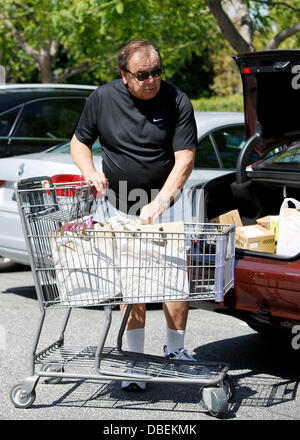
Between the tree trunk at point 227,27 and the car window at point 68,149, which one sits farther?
the tree trunk at point 227,27

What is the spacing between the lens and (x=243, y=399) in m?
3.99

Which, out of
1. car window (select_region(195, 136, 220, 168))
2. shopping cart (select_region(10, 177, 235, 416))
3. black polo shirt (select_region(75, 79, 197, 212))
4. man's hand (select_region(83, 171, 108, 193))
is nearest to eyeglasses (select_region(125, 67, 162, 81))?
black polo shirt (select_region(75, 79, 197, 212))

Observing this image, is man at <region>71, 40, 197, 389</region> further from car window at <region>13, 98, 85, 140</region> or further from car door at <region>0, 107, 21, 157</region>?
car window at <region>13, 98, 85, 140</region>

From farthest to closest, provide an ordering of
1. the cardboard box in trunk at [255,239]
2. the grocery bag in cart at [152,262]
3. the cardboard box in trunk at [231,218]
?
the cardboard box in trunk at [231,218]
the cardboard box in trunk at [255,239]
the grocery bag in cart at [152,262]

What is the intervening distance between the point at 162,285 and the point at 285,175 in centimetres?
148

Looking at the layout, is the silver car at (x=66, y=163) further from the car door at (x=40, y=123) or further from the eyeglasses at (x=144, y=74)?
the eyeglasses at (x=144, y=74)

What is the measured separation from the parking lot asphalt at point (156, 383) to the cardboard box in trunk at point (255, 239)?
0.84 metres

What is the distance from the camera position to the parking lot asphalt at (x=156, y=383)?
3734 mm

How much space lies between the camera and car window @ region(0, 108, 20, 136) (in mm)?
7718

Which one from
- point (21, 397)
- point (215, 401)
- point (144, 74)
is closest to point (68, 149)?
point (144, 74)

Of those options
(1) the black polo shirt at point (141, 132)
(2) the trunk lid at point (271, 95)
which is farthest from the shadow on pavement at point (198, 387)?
(2) the trunk lid at point (271, 95)

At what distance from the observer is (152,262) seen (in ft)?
11.7

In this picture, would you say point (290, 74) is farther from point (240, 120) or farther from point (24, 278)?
point (24, 278)

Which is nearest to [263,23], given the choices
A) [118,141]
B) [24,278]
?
[24,278]
